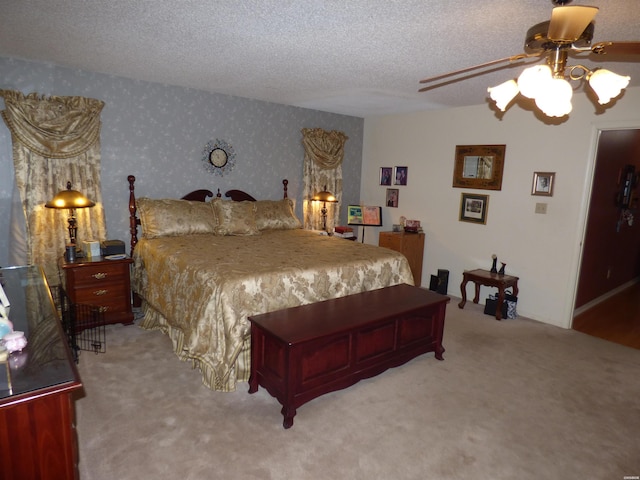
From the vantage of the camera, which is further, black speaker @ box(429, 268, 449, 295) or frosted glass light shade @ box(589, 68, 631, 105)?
black speaker @ box(429, 268, 449, 295)

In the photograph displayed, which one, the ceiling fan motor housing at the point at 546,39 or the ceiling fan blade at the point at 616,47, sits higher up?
the ceiling fan motor housing at the point at 546,39

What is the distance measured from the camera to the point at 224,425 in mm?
2316

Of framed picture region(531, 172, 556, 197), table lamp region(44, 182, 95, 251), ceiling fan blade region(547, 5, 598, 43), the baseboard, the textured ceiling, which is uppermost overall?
the textured ceiling

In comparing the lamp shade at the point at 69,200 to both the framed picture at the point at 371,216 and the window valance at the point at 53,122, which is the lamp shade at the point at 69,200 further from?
the framed picture at the point at 371,216

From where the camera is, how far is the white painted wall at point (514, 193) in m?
3.93

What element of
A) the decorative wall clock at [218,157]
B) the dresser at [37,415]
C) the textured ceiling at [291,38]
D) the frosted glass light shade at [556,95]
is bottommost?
the dresser at [37,415]

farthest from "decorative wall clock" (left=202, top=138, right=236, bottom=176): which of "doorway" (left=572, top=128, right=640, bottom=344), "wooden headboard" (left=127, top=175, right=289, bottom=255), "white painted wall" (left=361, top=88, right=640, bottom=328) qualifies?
"doorway" (left=572, top=128, right=640, bottom=344)

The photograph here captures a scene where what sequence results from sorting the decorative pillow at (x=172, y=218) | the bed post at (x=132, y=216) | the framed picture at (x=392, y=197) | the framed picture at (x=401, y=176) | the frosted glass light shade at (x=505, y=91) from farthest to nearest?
the framed picture at (x=392, y=197)
the framed picture at (x=401, y=176)
the bed post at (x=132, y=216)
the decorative pillow at (x=172, y=218)
the frosted glass light shade at (x=505, y=91)

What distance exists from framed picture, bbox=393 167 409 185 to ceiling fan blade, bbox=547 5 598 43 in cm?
391

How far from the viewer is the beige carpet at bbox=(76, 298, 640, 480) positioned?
2027 millimetres

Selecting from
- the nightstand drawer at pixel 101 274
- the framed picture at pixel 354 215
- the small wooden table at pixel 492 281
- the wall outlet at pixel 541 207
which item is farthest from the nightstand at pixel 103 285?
the wall outlet at pixel 541 207

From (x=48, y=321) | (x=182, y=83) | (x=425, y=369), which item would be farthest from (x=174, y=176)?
(x=425, y=369)

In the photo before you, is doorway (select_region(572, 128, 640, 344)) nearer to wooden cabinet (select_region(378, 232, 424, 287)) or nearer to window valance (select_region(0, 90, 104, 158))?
wooden cabinet (select_region(378, 232, 424, 287))

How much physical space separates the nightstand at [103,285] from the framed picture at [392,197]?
3.50 metres
